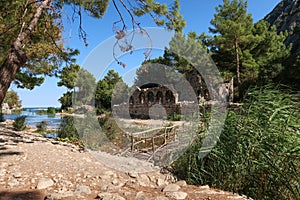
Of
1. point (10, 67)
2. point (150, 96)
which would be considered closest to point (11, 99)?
point (150, 96)

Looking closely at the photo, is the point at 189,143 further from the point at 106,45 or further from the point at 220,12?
the point at 220,12

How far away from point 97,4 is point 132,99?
1729 centimetres

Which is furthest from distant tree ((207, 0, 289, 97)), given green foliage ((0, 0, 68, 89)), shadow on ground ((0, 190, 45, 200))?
shadow on ground ((0, 190, 45, 200))

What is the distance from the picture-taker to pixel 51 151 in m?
4.12

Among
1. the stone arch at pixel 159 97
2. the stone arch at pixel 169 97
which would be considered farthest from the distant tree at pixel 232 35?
the stone arch at pixel 159 97

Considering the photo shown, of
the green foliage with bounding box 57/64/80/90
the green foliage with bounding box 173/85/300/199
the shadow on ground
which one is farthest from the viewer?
the green foliage with bounding box 57/64/80/90

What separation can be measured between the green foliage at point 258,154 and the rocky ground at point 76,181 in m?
0.24

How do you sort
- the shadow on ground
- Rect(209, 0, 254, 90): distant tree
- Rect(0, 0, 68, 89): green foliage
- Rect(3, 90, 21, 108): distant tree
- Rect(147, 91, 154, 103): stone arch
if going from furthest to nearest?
Rect(3, 90, 21, 108): distant tree → Rect(147, 91, 154, 103): stone arch → Rect(209, 0, 254, 90): distant tree → Rect(0, 0, 68, 89): green foliage → the shadow on ground

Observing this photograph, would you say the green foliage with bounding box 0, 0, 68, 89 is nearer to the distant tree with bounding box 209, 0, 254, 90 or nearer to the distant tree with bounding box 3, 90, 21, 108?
the distant tree with bounding box 209, 0, 254, 90

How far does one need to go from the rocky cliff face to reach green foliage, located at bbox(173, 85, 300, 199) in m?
31.7

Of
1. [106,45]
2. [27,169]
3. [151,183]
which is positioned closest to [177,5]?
[106,45]

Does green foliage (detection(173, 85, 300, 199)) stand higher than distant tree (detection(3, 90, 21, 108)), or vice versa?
distant tree (detection(3, 90, 21, 108))

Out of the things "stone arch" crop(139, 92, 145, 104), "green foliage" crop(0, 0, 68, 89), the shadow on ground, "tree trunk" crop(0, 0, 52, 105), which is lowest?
the shadow on ground

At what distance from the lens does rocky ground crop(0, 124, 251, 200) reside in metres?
2.21
